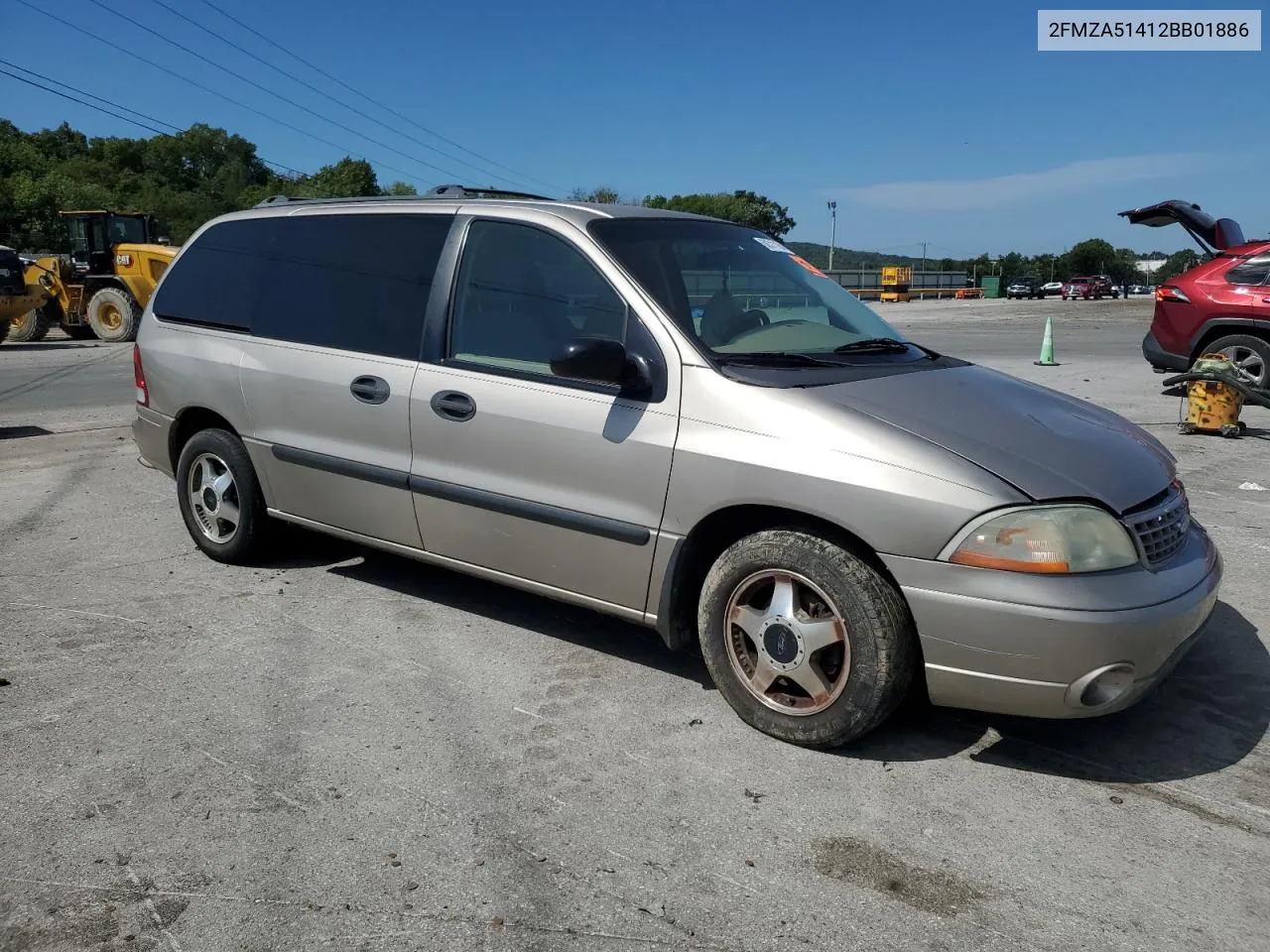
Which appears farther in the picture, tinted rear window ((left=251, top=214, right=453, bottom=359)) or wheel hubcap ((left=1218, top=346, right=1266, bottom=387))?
wheel hubcap ((left=1218, top=346, right=1266, bottom=387))

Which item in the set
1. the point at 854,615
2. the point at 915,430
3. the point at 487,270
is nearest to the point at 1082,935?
the point at 854,615

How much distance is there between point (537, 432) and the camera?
369 centimetres

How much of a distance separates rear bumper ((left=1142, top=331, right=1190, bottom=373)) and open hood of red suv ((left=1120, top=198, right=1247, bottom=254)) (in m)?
1.35

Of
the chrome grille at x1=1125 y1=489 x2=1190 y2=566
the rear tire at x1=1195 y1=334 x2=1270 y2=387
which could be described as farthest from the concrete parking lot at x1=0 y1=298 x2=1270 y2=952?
the rear tire at x1=1195 y1=334 x2=1270 y2=387

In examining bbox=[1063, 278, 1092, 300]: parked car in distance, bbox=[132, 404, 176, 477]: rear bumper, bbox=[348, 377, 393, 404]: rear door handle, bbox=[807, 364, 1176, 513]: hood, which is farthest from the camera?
bbox=[1063, 278, 1092, 300]: parked car in distance

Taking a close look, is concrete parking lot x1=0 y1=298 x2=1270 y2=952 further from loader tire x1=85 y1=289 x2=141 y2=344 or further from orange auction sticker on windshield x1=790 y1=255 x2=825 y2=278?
loader tire x1=85 y1=289 x2=141 y2=344

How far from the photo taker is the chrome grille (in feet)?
10.0

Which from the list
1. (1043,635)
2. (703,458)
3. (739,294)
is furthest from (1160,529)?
(739,294)

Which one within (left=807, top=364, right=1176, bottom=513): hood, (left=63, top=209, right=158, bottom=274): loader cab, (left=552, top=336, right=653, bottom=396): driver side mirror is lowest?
(left=807, top=364, right=1176, bottom=513): hood

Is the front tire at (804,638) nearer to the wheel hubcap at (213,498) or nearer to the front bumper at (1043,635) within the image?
the front bumper at (1043,635)

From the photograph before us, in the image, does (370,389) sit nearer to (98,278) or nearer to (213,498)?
(213,498)

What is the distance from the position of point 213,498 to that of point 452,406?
1.86m

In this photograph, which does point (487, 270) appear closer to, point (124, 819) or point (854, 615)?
point (854, 615)

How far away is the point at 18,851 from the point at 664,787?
1757 millimetres
